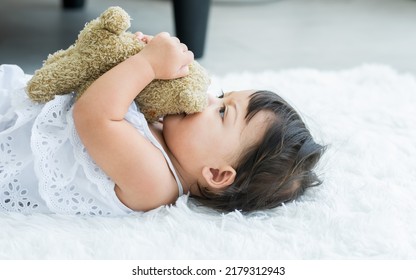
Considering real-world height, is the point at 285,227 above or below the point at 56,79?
below

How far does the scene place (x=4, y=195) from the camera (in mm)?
995

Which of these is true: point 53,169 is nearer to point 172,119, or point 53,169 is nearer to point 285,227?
point 172,119

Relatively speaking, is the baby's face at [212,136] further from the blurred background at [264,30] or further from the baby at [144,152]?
the blurred background at [264,30]

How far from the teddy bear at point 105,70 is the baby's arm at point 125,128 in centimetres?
3

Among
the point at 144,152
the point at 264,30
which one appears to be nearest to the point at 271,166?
the point at 144,152

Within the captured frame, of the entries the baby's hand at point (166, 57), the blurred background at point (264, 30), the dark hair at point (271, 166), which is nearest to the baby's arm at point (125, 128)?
the baby's hand at point (166, 57)

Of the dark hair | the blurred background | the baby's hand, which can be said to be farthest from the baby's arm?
the blurred background

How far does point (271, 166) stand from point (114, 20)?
317mm

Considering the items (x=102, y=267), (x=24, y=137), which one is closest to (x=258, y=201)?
(x=102, y=267)

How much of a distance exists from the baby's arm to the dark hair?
0.33ft

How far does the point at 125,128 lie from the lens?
961mm

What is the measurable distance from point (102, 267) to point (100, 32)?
1.18 feet

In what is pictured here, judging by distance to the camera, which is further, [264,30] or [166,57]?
[264,30]

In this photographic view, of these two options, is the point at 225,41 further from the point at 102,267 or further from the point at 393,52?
the point at 102,267
